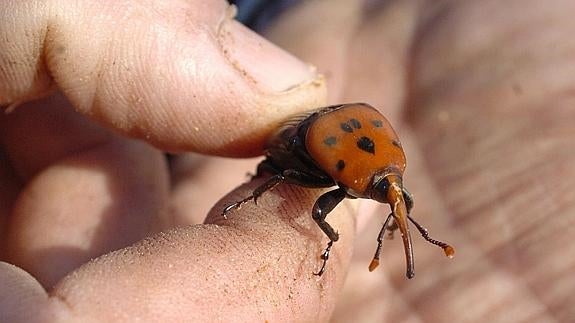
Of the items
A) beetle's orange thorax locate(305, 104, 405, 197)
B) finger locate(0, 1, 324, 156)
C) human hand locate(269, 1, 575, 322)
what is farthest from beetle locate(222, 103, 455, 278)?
human hand locate(269, 1, 575, 322)

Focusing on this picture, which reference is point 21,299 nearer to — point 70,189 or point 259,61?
point 70,189

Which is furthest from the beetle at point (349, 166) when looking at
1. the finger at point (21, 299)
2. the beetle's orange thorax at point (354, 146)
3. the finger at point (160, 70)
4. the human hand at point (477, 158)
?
the finger at point (21, 299)

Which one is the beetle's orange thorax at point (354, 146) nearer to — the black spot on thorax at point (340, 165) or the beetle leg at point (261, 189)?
the black spot on thorax at point (340, 165)

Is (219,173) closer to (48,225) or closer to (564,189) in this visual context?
(48,225)

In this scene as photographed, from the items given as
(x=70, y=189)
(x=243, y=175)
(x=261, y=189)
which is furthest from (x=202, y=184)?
(x=261, y=189)

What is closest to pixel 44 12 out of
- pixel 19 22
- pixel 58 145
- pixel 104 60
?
pixel 19 22

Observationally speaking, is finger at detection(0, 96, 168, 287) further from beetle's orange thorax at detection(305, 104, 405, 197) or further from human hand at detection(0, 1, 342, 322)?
beetle's orange thorax at detection(305, 104, 405, 197)
